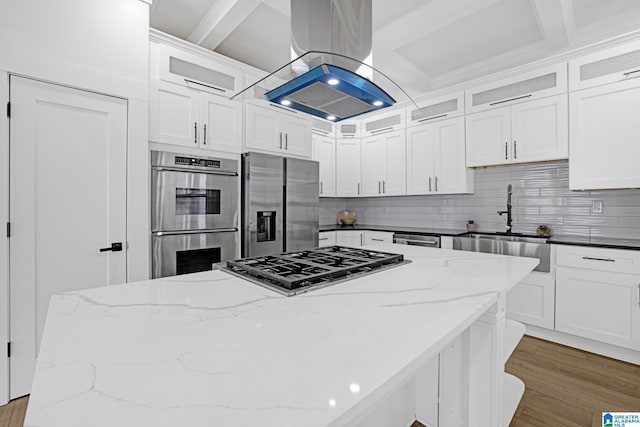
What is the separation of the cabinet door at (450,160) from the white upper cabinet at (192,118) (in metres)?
2.30

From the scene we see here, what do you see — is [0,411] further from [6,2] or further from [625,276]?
[625,276]

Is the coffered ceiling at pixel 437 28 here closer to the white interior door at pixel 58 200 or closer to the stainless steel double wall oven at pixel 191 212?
the white interior door at pixel 58 200

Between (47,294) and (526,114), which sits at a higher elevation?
(526,114)

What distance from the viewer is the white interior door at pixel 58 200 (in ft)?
6.12

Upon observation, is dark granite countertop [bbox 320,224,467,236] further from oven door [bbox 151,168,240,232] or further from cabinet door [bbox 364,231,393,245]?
oven door [bbox 151,168,240,232]

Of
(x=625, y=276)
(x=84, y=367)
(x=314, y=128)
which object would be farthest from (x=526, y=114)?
(x=84, y=367)

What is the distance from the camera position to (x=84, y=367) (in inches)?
22.8

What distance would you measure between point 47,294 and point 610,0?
4.57 metres

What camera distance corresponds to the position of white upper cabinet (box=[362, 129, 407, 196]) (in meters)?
3.98

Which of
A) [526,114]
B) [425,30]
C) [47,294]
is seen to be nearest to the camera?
[47,294]

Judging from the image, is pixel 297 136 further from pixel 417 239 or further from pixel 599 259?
pixel 599 259

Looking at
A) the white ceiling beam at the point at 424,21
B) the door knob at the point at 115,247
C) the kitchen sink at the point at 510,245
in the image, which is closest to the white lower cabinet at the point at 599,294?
the kitchen sink at the point at 510,245

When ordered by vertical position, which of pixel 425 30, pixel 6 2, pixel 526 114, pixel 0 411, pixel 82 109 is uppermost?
pixel 425 30

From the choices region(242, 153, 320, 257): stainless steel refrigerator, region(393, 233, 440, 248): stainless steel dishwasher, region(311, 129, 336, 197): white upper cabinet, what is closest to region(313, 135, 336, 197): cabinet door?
region(311, 129, 336, 197): white upper cabinet
